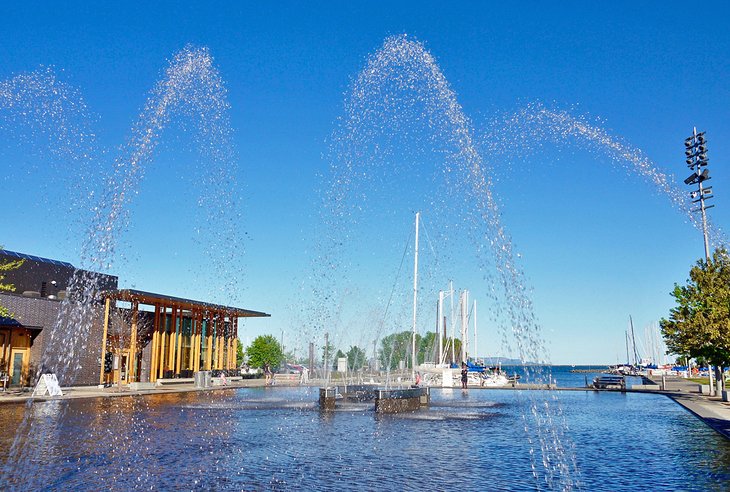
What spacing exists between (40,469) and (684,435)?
62.9ft

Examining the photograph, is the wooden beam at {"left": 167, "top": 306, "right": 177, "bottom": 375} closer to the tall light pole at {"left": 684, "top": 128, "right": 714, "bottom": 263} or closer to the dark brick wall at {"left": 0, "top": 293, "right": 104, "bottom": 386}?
the dark brick wall at {"left": 0, "top": 293, "right": 104, "bottom": 386}

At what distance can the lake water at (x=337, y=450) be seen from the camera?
1253cm

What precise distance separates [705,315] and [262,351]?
216 ft

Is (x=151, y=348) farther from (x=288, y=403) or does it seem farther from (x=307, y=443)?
(x=307, y=443)

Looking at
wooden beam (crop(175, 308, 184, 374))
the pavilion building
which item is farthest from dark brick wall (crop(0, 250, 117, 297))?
wooden beam (crop(175, 308, 184, 374))

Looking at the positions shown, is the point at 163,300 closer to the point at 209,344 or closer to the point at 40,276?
the point at 40,276

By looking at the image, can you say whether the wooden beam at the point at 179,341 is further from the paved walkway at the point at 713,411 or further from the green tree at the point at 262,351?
the paved walkway at the point at 713,411

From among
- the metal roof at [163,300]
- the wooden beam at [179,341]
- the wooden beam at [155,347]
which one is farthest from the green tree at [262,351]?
the wooden beam at [155,347]

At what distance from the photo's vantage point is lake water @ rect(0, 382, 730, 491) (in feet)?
41.1

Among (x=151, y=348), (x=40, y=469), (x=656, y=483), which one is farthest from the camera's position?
(x=151, y=348)

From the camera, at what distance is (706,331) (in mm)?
28453

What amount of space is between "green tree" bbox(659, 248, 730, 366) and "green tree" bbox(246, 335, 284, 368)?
200 feet

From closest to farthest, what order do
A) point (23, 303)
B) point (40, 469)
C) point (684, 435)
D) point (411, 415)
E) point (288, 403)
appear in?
point (40, 469) → point (684, 435) → point (411, 415) → point (288, 403) → point (23, 303)

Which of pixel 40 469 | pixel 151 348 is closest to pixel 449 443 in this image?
pixel 40 469
